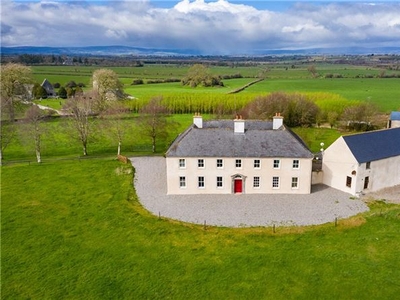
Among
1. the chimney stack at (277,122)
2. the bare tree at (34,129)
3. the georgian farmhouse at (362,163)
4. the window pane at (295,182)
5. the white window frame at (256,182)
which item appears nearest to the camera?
the georgian farmhouse at (362,163)

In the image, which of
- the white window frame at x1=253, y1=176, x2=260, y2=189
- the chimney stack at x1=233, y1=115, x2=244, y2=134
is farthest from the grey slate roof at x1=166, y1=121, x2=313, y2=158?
the white window frame at x1=253, y1=176, x2=260, y2=189

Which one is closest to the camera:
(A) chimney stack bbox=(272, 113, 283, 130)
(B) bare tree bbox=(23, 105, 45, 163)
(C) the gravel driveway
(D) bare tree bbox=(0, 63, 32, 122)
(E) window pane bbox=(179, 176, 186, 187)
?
(C) the gravel driveway

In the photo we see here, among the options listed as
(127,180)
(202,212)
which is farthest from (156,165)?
(202,212)

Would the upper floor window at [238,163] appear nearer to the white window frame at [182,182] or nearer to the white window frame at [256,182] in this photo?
the white window frame at [256,182]

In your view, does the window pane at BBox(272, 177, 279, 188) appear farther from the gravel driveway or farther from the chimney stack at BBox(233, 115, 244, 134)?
the chimney stack at BBox(233, 115, 244, 134)

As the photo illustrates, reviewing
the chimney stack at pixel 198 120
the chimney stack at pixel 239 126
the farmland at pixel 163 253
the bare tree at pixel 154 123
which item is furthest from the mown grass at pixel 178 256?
the bare tree at pixel 154 123

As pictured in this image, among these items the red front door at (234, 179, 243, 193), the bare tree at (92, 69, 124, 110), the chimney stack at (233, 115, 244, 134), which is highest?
the bare tree at (92, 69, 124, 110)

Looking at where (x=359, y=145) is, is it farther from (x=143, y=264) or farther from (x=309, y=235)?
(x=143, y=264)
